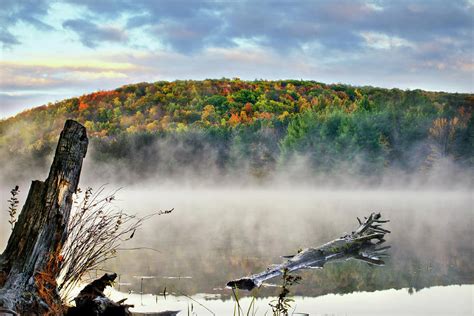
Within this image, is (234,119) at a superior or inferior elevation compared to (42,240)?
superior

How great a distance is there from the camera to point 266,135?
198ft

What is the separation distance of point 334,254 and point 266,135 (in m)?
48.4

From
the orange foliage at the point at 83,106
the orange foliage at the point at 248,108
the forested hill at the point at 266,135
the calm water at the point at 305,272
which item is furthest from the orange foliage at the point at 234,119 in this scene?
the calm water at the point at 305,272

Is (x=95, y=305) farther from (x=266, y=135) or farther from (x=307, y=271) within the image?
(x=266, y=135)

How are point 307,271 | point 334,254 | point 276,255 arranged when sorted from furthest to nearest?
1. point 276,255
2. point 334,254
3. point 307,271

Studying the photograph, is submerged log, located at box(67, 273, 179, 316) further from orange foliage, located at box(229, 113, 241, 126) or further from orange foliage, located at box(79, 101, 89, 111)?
orange foliage, located at box(79, 101, 89, 111)

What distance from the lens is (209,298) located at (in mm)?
8547

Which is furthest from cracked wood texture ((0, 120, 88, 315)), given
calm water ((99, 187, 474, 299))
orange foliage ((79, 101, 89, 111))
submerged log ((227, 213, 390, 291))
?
orange foliage ((79, 101, 89, 111))

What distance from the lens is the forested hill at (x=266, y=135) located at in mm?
52750

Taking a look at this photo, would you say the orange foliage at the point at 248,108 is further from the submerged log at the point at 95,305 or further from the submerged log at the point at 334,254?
the submerged log at the point at 95,305

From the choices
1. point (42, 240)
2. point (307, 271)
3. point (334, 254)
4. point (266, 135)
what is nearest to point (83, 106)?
point (266, 135)

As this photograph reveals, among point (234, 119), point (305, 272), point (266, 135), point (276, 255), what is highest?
point (234, 119)

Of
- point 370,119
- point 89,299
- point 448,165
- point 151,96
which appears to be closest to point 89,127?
point 151,96

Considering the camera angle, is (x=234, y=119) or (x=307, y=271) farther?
(x=234, y=119)
